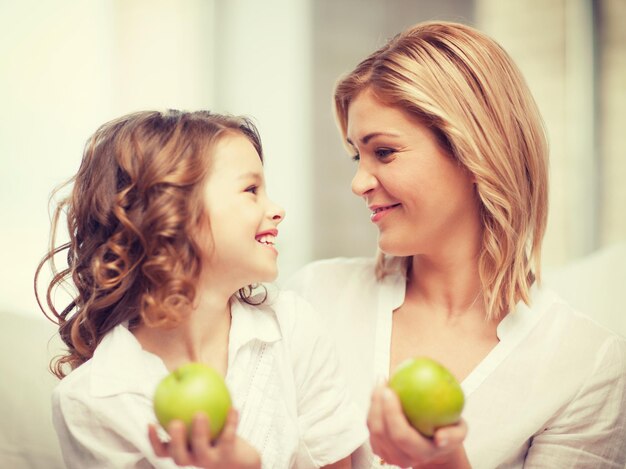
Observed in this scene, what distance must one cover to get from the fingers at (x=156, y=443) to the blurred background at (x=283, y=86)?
2.37 ft

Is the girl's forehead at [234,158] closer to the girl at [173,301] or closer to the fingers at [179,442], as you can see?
the girl at [173,301]

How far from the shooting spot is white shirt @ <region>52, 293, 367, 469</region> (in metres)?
1.05

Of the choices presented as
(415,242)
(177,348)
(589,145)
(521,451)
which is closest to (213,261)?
(177,348)

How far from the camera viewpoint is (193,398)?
0.87 metres

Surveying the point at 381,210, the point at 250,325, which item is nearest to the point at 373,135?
the point at 381,210

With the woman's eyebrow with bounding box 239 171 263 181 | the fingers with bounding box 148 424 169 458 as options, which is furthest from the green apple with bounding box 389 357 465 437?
the woman's eyebrow with bounding box 239 171 263 181

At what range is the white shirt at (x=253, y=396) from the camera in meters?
1.05

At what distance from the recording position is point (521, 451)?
4.36ft

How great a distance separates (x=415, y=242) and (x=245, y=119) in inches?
16.4

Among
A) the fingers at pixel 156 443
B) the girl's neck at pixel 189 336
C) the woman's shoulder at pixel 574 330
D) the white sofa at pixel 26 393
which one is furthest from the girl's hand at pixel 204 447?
the woman's shoulder at pixel 574 330

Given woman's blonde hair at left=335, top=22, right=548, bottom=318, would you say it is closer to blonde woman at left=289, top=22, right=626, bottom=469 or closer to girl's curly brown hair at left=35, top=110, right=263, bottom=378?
blonde woman at left=289, top=22, right=626, bottom=469

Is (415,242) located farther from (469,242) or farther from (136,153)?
(136,153)

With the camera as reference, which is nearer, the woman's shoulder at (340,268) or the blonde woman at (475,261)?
the blonde woman at (475,261)

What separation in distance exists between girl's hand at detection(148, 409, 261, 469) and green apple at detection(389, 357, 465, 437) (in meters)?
0.23
